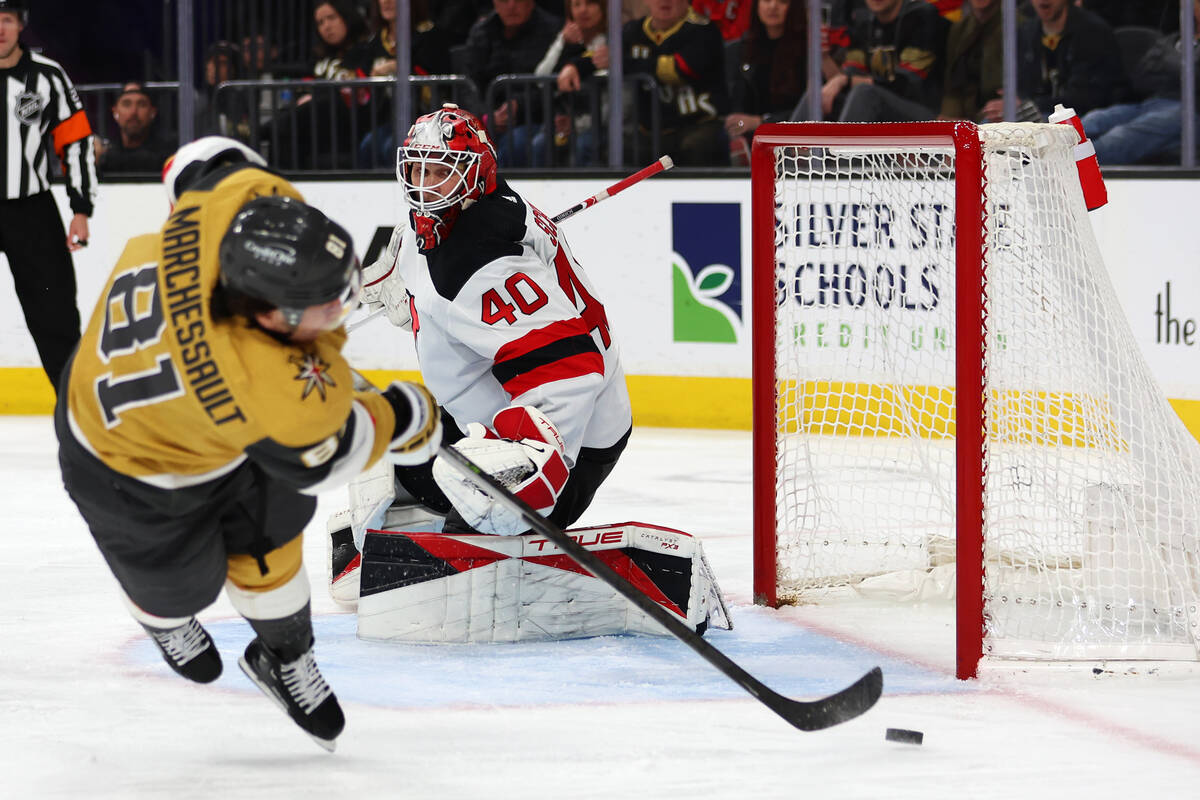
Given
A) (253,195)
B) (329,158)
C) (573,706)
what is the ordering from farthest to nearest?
(329,158) < (573,706) < (253,195)

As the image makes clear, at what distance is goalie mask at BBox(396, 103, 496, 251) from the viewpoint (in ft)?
9.77

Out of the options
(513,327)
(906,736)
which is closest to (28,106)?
(513,327)

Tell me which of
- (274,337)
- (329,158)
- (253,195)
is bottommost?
(274,337)

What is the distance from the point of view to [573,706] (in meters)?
2.54

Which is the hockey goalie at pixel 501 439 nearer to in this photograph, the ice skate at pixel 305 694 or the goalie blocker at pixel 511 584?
the goalie blocker at pixel 511 584

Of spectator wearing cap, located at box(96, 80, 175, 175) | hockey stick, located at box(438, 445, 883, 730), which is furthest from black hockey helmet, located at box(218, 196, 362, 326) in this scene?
spectator wearing cap, located at box(96, 80, 175, 175)

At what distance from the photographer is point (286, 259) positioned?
1938 mm

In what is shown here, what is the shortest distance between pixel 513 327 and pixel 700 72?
3.04 meters

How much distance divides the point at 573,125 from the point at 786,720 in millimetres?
A: 3680

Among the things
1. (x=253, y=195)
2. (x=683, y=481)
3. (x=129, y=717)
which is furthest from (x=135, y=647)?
(x=683, y=481)

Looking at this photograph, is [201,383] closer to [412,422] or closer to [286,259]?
[286,259]

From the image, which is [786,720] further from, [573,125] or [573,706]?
[573,125]

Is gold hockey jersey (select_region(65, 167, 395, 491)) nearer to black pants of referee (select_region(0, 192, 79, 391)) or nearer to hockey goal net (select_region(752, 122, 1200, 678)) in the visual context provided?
hockey goal net (select_region(752, 122, 1200, 678))

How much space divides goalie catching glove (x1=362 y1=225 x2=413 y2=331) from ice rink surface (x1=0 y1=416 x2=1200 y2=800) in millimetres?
613
